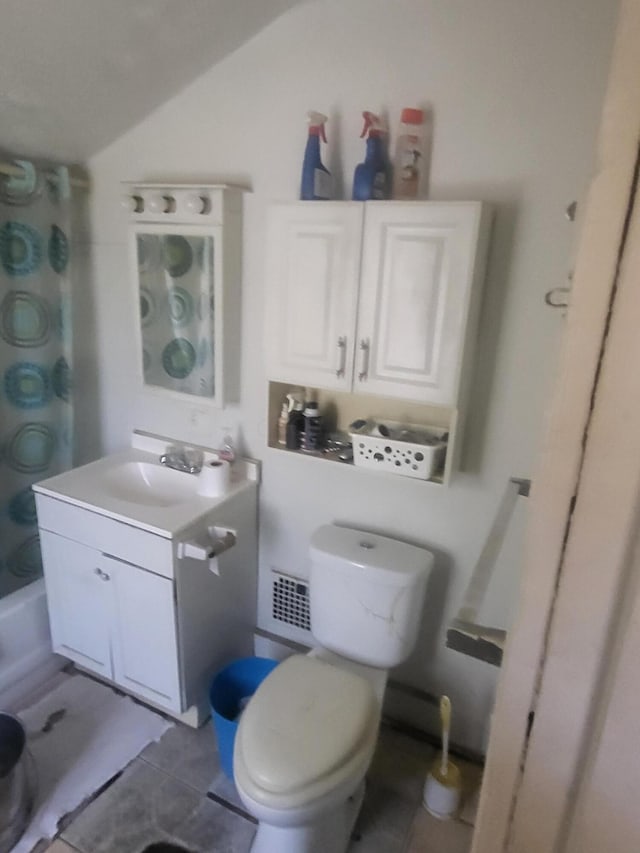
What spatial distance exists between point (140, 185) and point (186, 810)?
1.87m

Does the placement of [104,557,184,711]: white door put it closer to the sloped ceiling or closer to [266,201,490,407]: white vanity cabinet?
[266,201,490,407]: white vanity cabinet

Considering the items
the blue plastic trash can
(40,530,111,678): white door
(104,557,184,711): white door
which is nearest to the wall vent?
the blue plastic trash can

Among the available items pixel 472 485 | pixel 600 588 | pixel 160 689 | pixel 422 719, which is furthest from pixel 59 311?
pixel 600 588

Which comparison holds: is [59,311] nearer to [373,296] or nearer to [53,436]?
[53,436]

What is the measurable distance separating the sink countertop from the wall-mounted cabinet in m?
0.47

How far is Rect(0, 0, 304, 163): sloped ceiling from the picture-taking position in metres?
1.32

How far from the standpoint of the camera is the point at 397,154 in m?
1.49

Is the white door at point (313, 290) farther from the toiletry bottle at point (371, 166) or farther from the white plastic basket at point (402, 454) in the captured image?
the white plastic basket at point (402, 454)

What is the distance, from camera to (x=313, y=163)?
154 cm

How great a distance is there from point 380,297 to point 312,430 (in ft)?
1.56

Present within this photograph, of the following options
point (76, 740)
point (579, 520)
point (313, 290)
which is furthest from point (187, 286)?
point (579, 520)

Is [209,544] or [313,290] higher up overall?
[313,290]

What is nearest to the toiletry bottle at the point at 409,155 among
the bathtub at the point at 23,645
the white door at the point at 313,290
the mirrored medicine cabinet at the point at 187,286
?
the white door at the point at 313,290

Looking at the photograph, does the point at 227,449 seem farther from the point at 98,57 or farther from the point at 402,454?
the point at 98,57
